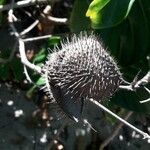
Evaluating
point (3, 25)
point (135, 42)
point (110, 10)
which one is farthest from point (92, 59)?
point (3, 25)

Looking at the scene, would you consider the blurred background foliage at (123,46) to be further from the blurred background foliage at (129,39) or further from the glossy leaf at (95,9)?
the glossy leaf at (95,9)

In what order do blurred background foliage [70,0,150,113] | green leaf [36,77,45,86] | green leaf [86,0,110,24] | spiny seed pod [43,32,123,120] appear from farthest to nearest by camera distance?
green leaf [36,77,45,86] < blurred background foliage [70,0,150,113] < green leaf [86,0,110,24] < spiny seed pod [43,32,123,120]

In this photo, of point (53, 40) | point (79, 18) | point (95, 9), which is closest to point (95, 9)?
point (95, 9)

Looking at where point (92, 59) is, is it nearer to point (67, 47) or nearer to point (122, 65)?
point (67, 47)

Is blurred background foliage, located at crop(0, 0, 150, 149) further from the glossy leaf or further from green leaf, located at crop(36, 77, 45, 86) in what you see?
the glossy leaf

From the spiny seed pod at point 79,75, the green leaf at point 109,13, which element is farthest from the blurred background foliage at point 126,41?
the spiny seed pod at point 79,75

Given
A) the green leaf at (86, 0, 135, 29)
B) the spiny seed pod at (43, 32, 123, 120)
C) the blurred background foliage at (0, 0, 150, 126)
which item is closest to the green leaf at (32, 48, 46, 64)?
the blurred background foliage at (0, 0, 150, 126)

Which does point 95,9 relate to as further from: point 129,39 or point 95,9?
point 129,39
